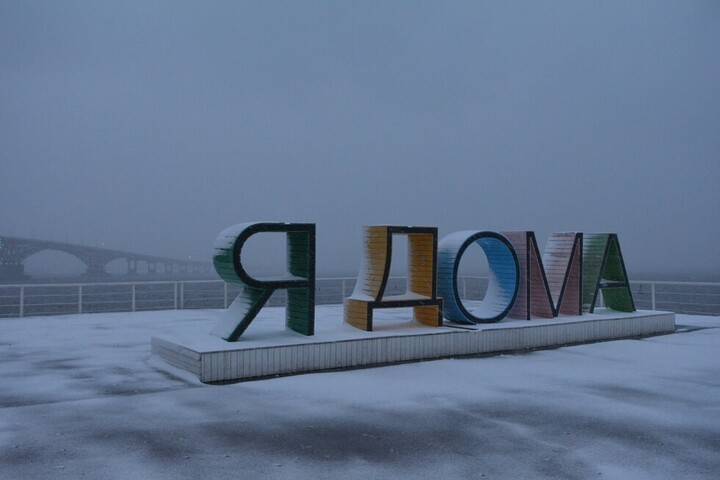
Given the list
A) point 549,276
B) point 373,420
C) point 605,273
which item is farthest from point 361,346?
point 605,273

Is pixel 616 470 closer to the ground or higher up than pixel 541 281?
closer to the ground

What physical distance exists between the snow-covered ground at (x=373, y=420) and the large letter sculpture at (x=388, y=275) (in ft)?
5.03

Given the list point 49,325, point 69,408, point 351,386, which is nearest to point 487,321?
point 351,386

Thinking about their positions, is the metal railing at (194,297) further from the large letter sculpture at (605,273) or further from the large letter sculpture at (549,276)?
the large letter sculpture at (549,276)

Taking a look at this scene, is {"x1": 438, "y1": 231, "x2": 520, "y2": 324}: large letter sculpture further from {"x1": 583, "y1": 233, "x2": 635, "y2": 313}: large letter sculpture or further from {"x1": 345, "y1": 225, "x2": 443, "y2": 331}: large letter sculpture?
{"x1": 583, "y1": 233, "x2": 635, "y2": 313}: large letter sculpture

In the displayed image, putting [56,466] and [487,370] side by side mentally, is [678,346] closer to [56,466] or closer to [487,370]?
[487,370]

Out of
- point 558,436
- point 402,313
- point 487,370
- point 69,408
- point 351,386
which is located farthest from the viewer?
point 402,313

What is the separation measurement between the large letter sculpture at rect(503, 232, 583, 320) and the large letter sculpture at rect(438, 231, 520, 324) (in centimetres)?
40

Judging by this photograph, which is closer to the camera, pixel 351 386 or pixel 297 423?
pixel 297 423

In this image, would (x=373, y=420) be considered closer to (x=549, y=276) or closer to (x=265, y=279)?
(x=265, y=279)

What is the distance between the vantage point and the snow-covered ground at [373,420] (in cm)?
587

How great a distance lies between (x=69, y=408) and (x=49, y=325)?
31.7ft

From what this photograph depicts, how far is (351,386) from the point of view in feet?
30.1

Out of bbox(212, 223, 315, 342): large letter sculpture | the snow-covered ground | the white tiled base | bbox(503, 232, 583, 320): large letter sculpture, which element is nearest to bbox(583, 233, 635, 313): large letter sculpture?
bbox(503, 232, 583, 320): large letter sculpture
